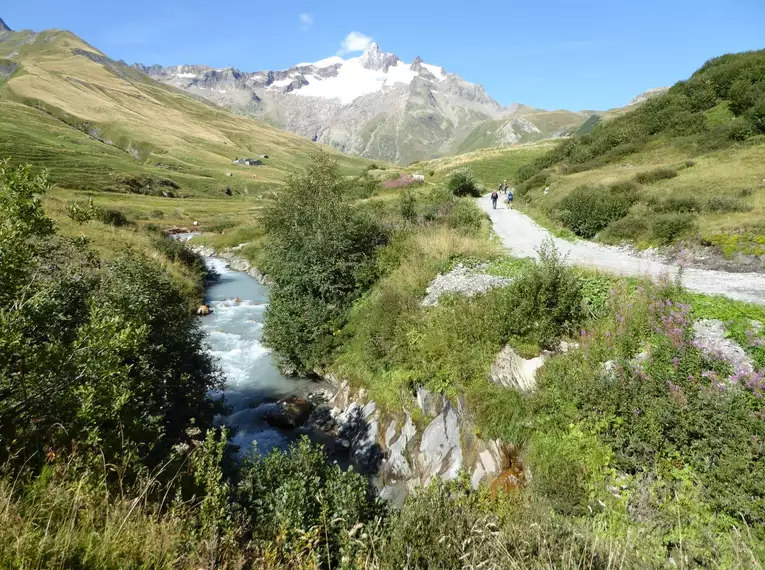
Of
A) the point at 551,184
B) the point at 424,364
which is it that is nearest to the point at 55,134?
the point at 551,184

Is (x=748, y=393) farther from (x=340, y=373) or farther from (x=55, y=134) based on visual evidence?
(x=55, y=134)

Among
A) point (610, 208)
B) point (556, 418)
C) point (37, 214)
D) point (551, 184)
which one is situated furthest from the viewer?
point (551, 184)

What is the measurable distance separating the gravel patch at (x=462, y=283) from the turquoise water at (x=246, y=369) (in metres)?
7.42

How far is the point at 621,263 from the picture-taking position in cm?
1703

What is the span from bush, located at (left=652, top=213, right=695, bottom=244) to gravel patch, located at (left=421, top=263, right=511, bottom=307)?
1050 cm

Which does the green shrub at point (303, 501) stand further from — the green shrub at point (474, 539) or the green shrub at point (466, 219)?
the green shrub at point (466, 219)

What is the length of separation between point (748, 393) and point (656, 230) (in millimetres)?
15223

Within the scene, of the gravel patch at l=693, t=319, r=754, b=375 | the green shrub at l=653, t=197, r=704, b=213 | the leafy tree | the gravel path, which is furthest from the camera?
the green shrub at l=653, t=197, r=704, b=213

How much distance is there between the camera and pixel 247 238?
184ft

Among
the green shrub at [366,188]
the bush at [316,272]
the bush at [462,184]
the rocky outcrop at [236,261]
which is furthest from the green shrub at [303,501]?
the bush at [462,184]

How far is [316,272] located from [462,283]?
7463 mm

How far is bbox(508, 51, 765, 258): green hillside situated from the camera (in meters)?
20.2

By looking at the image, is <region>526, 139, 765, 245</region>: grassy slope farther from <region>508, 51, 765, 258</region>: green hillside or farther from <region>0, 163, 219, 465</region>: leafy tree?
<region>0, 163, 219, 465</region>: leafy tree

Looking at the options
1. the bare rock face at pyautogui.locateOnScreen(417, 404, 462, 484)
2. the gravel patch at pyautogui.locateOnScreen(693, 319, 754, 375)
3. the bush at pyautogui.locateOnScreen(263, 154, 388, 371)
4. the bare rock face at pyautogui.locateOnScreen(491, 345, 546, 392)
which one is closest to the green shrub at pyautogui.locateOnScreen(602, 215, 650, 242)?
the bush at pyautogui.locateOnScreen(263, 154, 388, 371)
